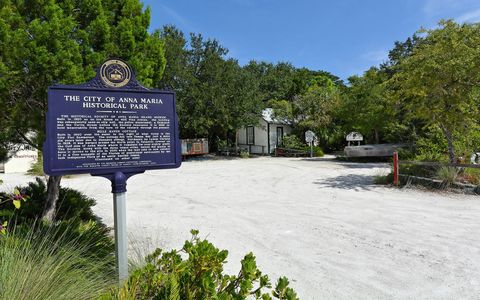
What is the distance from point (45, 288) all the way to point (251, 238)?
3.71 metres

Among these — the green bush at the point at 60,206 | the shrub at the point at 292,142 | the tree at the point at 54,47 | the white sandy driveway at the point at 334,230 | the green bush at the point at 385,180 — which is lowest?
the white sandy driveway at the point at 334,230

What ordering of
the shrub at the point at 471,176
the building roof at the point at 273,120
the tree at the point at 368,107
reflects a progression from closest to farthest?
the shrub at the point at 471,176, the tree at the point at 368,107, the building roof at the point at 273,120

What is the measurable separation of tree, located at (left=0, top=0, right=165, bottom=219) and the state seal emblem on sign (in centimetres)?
163

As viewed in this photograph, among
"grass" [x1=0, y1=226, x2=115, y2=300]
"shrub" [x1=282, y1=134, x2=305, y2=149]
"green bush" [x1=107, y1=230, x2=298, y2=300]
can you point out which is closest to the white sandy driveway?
"green bush" [x1=107, y1=230, x2=298, y2=300]

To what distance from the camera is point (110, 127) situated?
11.4ft

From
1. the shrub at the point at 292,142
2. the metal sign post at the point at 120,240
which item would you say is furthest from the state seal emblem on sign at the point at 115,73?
the shrub at the point at 292,142

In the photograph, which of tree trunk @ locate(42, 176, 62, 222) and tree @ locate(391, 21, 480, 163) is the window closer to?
tree @ locate(391, 21, 480, 163)

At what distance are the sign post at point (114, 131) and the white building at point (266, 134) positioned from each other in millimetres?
24818

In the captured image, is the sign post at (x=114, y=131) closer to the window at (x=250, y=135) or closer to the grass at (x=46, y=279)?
the grass at (x=46, y=279)

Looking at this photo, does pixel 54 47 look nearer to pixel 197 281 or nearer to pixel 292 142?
pixel 197 281

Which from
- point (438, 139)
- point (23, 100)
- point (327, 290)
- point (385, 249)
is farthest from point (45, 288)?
point (438, 139)

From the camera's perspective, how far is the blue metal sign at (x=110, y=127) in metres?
3.23

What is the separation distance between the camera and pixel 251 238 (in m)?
5.82

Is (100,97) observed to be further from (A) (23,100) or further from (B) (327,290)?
(B) (327,290)
